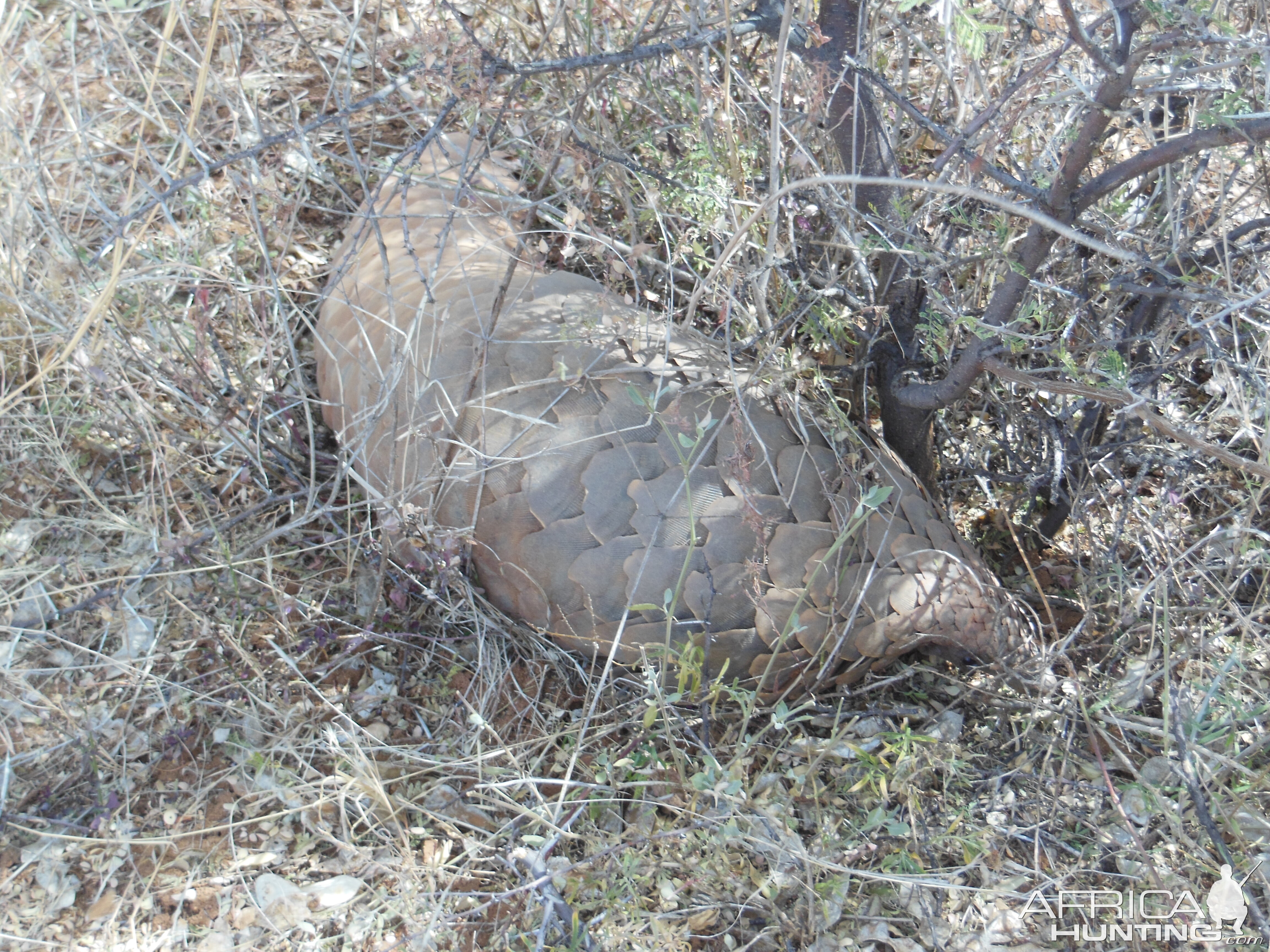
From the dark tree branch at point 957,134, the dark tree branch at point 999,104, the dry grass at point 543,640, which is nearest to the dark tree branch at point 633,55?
the dry grass at point 543,640

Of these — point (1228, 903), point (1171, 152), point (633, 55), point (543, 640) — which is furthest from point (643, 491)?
point (1228, 903)

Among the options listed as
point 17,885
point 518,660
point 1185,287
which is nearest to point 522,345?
point 518,660

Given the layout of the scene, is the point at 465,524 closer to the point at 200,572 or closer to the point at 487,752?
the point at 487,752

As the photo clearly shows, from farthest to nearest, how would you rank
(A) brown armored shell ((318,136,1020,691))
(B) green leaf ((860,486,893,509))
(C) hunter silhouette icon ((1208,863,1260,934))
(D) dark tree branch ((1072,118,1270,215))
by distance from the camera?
1. (A) brown armored shell ((318,136,1020,691))
2. (B) green leaf ((860,486,893,509))
3. (C) hunter silhouette icon ((1208,863,1260,934))
4. (D) dark tree branch ((1072,118,1270,215))

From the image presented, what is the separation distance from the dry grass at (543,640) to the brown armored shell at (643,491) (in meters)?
0.12

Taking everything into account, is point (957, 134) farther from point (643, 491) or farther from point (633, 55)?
point (643, 491)

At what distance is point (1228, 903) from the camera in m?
1.41

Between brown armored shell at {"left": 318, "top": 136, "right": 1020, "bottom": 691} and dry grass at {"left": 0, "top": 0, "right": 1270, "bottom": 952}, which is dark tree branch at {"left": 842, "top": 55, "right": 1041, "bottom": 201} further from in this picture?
brown armored shell at {"left": 318, "top": 136, "right": 1020, "bottom": 691}

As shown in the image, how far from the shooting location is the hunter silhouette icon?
140 cm

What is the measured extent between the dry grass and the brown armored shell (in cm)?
12

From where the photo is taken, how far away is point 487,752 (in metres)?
1.75

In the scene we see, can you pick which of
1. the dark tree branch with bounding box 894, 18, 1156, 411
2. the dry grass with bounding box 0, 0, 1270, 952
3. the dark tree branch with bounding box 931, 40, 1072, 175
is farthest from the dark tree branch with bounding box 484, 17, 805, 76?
the dark tree branch with bounding box 894, 18, 1156, 411

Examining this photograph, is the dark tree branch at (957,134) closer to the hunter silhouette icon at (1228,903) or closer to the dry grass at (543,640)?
the dry grass at (543,640)

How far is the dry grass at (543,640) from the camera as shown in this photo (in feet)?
5.10
